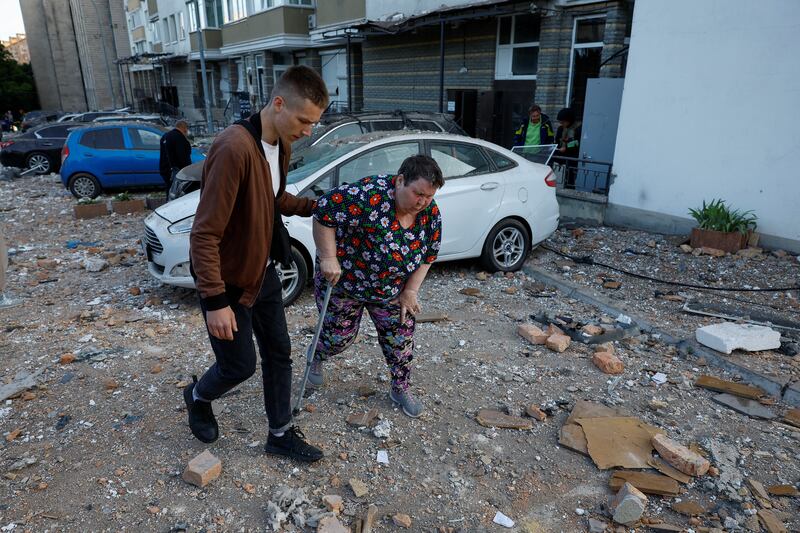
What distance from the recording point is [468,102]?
14609mm

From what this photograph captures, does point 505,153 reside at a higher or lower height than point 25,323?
higher

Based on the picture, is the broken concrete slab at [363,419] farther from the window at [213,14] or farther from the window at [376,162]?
the window at [213,14]

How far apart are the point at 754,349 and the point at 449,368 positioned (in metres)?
2.61

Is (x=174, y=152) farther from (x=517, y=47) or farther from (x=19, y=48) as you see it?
(x=19, y=48)

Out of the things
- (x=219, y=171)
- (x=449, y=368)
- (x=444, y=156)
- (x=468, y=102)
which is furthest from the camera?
(x=468, y=102)

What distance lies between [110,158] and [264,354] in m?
→ 11.2

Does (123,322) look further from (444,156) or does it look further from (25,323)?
(444,156)

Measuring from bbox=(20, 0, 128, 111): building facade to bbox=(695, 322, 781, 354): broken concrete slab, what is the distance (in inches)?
2174

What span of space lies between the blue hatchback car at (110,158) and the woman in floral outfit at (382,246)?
9713 mm

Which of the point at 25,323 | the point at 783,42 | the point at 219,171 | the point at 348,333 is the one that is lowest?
A: the point at 25,323

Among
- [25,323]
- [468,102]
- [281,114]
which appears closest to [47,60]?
[468,102]

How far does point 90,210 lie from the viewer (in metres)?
9.98

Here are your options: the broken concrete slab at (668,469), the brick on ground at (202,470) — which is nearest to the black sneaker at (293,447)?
the brick on ground at (202,470)

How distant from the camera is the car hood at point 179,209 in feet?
17.4
